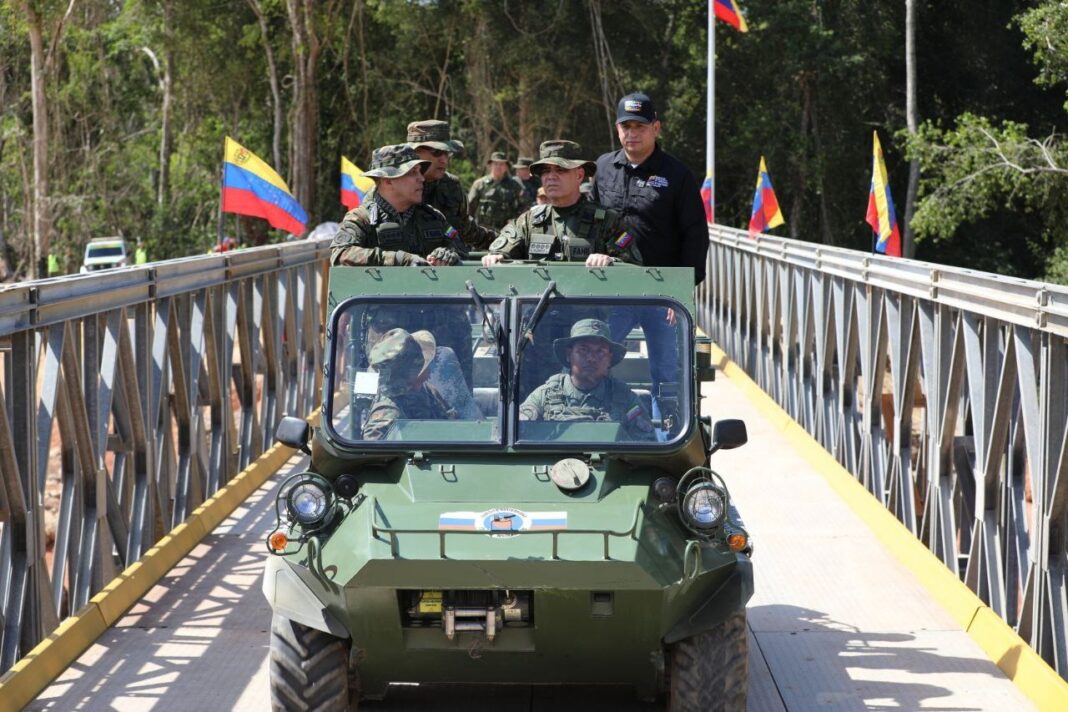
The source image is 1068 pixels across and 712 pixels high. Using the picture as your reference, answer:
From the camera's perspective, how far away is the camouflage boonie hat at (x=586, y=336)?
5301 millimetres

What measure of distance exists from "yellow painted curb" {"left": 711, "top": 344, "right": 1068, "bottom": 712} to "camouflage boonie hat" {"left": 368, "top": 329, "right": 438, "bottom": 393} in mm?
2438

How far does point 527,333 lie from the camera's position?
529 centimetres

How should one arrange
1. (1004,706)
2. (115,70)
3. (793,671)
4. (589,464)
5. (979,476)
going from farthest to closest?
(115,70)
(979,476)
(793,671)
(1004,706)
(589,464)

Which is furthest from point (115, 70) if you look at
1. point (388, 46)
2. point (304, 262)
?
point (304, 262)

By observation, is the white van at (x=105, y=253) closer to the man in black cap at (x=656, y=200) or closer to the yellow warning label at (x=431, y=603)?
the man in black cap at (x=656, y=200)

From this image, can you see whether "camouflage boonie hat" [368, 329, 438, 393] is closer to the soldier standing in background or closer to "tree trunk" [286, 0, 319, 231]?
the soldier standing in background

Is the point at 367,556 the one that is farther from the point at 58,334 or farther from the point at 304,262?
the point at 304,262

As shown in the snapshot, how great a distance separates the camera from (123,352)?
7023 mm

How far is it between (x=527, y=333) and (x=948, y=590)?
2664 mm

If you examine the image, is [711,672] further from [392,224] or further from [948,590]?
[392,224]

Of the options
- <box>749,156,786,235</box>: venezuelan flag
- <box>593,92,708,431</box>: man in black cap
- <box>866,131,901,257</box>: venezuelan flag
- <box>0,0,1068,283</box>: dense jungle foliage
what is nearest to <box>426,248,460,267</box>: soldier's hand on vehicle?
<box>593,92,708,431</box>: man in black cap

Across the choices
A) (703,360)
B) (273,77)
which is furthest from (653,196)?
(273,77)

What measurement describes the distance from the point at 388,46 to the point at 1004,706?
1406 inches

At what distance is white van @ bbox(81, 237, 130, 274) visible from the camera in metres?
36.6
